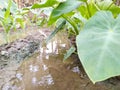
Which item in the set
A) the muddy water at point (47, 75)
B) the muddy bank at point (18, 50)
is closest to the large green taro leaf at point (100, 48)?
the muddy water at point (47, 75)

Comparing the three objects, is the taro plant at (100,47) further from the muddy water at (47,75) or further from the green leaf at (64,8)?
the muddy water at (47,75)

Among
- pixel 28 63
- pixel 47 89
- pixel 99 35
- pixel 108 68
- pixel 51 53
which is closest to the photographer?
pixel 108 68

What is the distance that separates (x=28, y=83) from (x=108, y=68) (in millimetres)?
667

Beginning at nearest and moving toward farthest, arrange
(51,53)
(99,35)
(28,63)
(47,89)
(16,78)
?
1. (99,35)
2. (47,89)
3. (16,78)
4. (28,63)
5. (51,53)

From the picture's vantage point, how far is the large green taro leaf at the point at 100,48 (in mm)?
832

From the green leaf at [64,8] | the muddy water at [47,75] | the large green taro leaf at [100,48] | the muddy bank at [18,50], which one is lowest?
the muddy water at [47,75]

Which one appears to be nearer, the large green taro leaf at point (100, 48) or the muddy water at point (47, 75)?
the large green taro leaf at point (100, 48)

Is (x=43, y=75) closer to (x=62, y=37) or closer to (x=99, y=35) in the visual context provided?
(x=99, y=35)

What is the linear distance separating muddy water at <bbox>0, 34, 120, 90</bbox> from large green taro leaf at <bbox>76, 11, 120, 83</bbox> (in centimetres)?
38

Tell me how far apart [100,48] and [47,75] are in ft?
2.12

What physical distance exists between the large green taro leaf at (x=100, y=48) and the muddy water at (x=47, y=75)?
1.25 ft

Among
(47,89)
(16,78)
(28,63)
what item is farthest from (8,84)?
(28,63)

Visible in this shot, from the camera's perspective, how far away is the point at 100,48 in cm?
93

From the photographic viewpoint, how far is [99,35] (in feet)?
3.43
